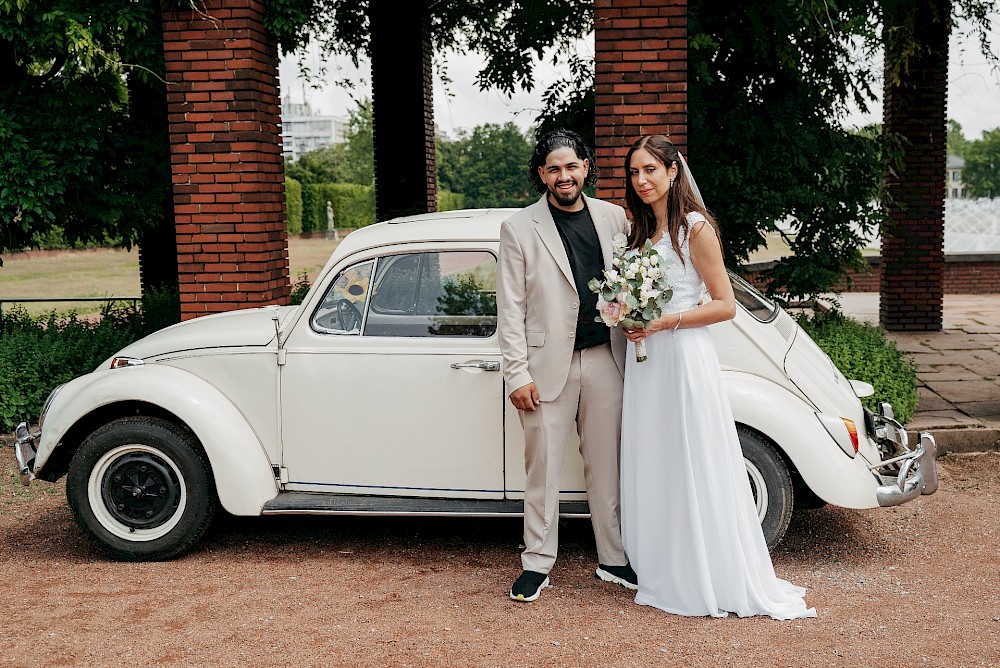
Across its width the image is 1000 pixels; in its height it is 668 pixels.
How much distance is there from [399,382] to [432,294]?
51cm

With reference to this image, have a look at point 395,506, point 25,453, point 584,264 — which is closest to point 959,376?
point 584,264

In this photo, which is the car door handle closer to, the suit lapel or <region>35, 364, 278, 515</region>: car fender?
the suit lapel

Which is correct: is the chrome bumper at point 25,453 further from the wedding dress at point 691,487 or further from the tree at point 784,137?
the tree at point 784,137

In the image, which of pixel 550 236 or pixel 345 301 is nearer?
pixel 550 236

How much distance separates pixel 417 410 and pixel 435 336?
403 mm

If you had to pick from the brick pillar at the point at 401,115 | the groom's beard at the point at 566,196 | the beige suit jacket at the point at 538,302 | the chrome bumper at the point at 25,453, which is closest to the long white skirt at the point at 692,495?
the beige suit jacket at the point at 538,302

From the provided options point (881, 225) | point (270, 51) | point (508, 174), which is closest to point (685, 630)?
point (270, 51)

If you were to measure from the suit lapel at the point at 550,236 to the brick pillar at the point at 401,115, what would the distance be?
9.16m

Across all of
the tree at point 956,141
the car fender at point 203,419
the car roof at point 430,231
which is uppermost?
the tree at point 956,141

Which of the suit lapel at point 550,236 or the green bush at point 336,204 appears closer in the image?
the suit lapel at point 550,236

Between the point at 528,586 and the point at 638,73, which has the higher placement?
the point at 638,73

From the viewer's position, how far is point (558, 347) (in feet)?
14.9

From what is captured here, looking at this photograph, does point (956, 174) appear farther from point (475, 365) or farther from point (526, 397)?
point (526, 397)

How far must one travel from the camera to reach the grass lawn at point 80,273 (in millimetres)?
24406
